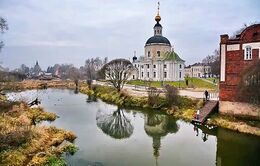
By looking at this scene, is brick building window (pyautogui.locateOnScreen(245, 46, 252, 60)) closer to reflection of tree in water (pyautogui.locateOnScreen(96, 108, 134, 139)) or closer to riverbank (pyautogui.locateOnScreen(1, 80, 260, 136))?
riverbank (pyautogui.locateOnScreen(1, 80, 260, 136))

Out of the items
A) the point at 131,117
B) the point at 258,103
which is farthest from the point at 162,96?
the point at 258,103

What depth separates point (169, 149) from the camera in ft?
55.3

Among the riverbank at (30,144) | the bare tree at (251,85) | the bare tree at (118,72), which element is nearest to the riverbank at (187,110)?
the bare tree at (251,85)

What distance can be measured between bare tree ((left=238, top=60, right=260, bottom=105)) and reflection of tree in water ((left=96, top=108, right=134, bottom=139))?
9.34 meters

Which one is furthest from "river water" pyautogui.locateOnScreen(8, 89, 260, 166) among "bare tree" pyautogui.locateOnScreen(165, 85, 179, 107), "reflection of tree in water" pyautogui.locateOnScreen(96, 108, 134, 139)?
"bare tree" pyautogui.locateOnScreen(165, 85, 179, 107)

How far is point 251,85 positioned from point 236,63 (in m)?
4.42

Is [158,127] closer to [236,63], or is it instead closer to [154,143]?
[154,143]

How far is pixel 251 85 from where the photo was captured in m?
19.1

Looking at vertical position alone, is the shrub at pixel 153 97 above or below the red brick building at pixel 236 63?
below

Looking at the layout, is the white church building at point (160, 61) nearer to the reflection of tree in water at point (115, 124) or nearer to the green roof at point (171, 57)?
the green roof at point (171, 57)

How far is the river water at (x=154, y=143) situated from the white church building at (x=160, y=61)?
124 ft

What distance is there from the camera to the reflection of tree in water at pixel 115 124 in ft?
70.2

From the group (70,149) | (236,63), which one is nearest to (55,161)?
(70,149)

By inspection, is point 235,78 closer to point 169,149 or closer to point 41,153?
point 169,149
